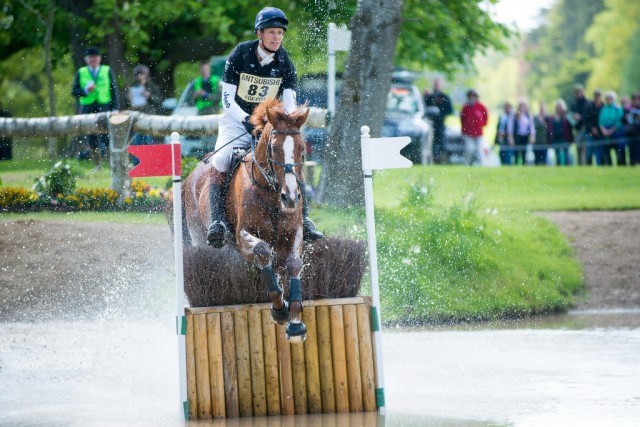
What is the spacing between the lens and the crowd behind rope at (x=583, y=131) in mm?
26797

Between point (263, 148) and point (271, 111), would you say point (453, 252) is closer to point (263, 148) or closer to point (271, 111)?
point (263, 148)

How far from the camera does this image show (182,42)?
29.5 metres

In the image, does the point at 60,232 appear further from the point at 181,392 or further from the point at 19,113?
the point at 19,113

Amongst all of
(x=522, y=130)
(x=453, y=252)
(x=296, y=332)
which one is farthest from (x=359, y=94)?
(x=522, y=130)

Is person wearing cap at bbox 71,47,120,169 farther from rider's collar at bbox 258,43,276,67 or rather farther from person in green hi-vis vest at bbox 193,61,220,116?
rider's collar at bbox 258,43,276,67

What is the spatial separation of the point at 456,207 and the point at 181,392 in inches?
334

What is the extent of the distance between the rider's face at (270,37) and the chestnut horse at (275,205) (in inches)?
20.7

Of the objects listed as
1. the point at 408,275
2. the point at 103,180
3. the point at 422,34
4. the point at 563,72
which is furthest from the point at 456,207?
the point at 563,72

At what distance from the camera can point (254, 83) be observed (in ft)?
32.2

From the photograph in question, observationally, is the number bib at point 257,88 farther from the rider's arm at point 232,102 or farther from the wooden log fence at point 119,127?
the wooden log fence at point 119,127

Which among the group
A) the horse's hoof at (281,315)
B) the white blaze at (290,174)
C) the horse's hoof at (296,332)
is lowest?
the horse's hoof at (296,332)

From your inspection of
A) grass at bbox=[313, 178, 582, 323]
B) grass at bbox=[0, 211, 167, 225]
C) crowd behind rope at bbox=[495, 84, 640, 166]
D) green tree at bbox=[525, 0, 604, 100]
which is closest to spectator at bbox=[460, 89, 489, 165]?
crowd behind rope at bbox=[495, 84, 640, 166]

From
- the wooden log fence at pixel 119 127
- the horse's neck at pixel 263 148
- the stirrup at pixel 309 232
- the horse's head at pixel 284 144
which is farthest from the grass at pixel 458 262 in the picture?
the horse's head at pixel 284 144

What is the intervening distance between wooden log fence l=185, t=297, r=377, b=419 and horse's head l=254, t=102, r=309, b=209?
1138 millimetres
